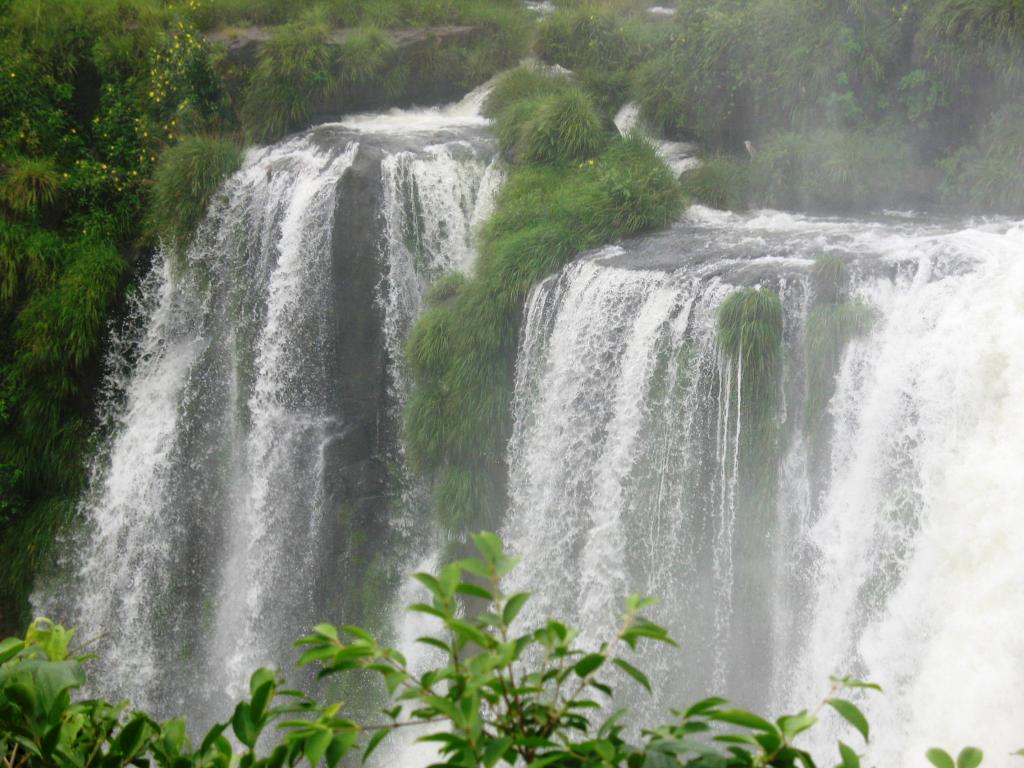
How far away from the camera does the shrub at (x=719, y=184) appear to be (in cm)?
922

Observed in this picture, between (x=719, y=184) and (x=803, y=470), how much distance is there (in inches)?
157

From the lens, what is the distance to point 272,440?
912 centimetres

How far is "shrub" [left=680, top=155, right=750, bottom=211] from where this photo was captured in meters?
9.22

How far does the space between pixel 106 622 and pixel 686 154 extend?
7.82 metres

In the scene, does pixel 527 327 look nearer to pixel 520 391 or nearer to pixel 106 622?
pixel 520 391

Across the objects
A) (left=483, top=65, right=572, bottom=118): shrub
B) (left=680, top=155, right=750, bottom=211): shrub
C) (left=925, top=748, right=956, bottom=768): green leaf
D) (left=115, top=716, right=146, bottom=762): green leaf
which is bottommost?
(left=115, top=716, right=146, bottom=762): green leaf

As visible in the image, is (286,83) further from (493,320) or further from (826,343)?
(826,343)

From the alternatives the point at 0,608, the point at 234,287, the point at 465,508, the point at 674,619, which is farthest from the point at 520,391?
the point at 0,608

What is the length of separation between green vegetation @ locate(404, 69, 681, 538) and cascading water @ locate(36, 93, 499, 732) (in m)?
0.71

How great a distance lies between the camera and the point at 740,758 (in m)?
1.44

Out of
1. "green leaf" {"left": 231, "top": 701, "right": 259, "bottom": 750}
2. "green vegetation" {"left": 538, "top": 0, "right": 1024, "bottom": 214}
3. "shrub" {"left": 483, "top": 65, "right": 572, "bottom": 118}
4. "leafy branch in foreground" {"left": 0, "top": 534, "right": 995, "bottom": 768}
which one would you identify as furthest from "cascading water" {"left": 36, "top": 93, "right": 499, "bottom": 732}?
"green leaf" {"left": 231, "top": 701, "right": 259, "bottom": 750}

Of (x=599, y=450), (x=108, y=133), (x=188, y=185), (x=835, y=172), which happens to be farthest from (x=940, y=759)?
(x=108, y=133)

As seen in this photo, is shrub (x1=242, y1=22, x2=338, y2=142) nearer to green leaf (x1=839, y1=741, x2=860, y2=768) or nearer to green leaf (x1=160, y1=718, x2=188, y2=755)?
green leaf (x1=160, y1=718, x2=188, y2=755)

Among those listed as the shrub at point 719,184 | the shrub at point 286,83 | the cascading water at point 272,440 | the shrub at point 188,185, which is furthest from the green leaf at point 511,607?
the shrub at point 286,83
